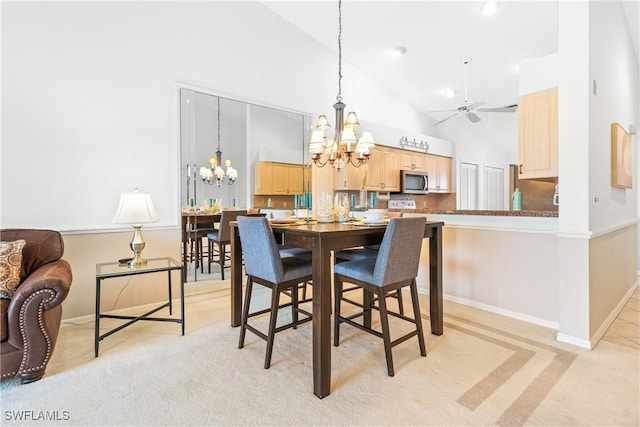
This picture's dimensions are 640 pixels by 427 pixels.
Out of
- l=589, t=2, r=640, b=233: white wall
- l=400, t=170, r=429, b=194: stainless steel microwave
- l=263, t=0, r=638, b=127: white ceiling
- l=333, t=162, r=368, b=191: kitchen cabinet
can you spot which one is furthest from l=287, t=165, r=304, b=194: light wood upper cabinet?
l=589, t=2, r=640, b=233: white wall

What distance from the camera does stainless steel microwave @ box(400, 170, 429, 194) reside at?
17.9 feet

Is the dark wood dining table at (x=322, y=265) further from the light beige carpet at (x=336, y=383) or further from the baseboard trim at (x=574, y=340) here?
the baseboard trim at (x=574, y=340)

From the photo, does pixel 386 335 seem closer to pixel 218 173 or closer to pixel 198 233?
pixel 198 233

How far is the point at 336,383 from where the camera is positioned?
180 cm

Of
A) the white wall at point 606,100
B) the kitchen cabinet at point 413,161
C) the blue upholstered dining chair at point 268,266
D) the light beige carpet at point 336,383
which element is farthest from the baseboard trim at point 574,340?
the kitchen cabinet at point 413,161

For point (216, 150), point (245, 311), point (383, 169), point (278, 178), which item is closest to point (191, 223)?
point (216, 150)

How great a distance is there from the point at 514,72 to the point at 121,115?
4.91 m

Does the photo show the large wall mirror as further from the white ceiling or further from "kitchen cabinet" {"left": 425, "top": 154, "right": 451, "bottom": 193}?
"kitchen cabinet" {"left": 425, "top": 154, "right": 451, "bottom": 193}

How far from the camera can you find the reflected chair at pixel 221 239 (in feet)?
11.4

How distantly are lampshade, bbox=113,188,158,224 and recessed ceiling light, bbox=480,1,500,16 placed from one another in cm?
376

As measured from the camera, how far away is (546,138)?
2863 millimetres

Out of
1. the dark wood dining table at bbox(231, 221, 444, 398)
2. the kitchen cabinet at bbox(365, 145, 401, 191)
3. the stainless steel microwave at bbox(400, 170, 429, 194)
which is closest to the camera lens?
the dark wood dining table at bbox(231, 221, 444, 398)

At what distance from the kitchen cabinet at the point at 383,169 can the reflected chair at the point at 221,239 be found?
7.38 feet

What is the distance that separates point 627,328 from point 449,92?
4.03 meters
